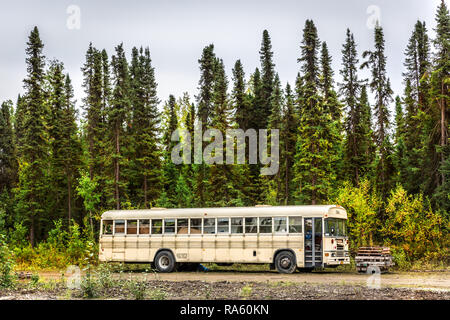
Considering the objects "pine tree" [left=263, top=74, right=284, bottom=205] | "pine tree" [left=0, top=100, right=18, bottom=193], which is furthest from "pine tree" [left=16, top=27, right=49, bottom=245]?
"pine tree" [left=263, top=74, right=284, bottom=205]

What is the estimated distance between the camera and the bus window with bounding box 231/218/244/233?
2366 centimetres

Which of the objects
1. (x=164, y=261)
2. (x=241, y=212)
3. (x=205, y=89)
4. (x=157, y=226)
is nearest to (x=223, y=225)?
(x=241, y=212)

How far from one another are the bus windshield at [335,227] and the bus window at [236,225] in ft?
12.1

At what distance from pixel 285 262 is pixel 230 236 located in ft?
8.83

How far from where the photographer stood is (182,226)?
24703 mm

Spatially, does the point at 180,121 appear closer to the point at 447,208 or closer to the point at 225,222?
the point at 447,208

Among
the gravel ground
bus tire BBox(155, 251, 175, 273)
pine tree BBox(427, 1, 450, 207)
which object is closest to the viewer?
the gravel ground

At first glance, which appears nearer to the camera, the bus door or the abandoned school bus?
the bus door

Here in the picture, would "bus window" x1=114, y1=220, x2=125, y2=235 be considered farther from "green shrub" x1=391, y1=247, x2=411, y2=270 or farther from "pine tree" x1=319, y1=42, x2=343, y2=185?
"pine tree" x1=319, y1=42, x2=343, y2=185

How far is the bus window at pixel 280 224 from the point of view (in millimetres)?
22906

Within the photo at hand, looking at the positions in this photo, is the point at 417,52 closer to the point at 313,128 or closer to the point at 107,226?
the point at 313,128

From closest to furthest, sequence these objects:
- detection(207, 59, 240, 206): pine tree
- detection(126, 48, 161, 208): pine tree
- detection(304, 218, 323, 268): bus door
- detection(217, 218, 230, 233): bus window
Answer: detection(304, 218, 323, 268): bus door
detection(217, 218, 230, 233): bus window
detection(207, 59, 240, 206): pine tree
detection(126, 48, 161, 208): pine tree

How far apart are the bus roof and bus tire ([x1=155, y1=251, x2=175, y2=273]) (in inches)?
68.9

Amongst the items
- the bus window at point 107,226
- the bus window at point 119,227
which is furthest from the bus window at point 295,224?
the bus window at point 107,226
